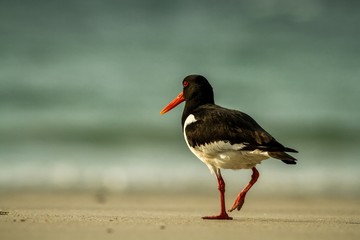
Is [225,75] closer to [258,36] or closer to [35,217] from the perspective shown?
[258,36]

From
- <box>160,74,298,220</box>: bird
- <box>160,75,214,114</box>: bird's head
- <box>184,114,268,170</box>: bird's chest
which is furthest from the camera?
<box>160,75,214,114</box>: bird's head

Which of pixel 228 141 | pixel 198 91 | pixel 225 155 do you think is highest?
pixel 198 91

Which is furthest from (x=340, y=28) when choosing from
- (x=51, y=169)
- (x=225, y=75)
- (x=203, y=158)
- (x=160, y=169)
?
(x=203, y=158)

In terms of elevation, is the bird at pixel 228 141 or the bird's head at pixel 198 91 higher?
the bird's head at pixel 198 91

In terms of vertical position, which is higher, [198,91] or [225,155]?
[198,91]

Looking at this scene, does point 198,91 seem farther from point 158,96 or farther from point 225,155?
point 158,96

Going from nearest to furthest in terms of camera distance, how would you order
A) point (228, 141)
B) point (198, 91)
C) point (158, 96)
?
1. point (228, 141)
2. point (198, 91)
3. point (158, 96)

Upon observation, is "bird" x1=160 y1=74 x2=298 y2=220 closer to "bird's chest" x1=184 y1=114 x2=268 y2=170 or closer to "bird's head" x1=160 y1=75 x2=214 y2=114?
"bird's chest" x1=184 y1=114 x2=268 y2=170

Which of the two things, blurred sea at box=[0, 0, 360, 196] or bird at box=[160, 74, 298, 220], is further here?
blurred sea at box=[0, 0, 360, 196]

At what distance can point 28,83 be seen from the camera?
24000 millimetres

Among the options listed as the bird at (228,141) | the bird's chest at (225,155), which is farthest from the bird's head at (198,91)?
the bird's chest at (225,155)

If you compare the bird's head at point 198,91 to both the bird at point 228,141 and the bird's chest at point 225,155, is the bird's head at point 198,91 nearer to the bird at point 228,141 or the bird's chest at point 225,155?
the bird at point 228,141

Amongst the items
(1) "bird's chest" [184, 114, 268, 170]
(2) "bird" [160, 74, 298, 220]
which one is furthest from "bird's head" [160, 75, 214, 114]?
(1) "bird's chest" [184, 114, 268, 170]

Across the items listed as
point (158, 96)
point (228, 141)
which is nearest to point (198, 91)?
point (228, 141)
